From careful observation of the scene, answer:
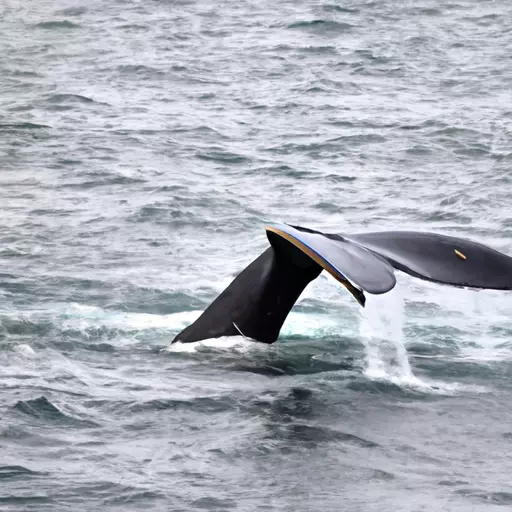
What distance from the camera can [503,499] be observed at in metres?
6.10

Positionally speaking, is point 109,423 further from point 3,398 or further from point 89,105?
point 89,105

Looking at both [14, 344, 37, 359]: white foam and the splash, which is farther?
[14, 344, 37, 359]: white foam

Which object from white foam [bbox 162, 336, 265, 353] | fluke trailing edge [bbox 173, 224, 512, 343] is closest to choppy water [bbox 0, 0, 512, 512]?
white foam [bbox 162, 336, 265, 353]

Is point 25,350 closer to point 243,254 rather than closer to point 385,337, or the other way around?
point 385,337

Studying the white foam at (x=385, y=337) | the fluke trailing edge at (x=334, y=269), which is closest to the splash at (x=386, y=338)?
the white foam at (x=385, y=337)

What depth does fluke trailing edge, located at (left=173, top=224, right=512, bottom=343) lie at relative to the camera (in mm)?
6590

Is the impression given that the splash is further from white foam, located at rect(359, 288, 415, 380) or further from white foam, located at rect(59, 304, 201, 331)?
white foam, located at rect(59, 304, 201, 331)

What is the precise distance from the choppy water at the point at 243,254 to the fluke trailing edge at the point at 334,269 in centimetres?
29

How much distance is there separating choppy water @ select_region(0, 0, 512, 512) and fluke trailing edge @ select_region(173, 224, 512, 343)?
0.29 meters

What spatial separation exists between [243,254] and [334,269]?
5.69 meters

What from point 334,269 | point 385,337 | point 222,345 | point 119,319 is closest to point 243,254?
point 119,319

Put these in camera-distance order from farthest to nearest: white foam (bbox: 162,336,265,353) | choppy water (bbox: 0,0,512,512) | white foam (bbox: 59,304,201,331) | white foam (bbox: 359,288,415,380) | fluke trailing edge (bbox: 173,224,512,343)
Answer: white foam (bbox: 59,304,201,331)
white foam (bbox: 359,288,415,380)
white foam (bbox: 162,336,265,353)
fluke trailing edge (bbox: 173,224,512,343)
choppy water (bbox: 0,0,512,512)

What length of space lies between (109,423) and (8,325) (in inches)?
90.6

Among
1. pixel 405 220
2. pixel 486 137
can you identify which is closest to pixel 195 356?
pixel 405 220
